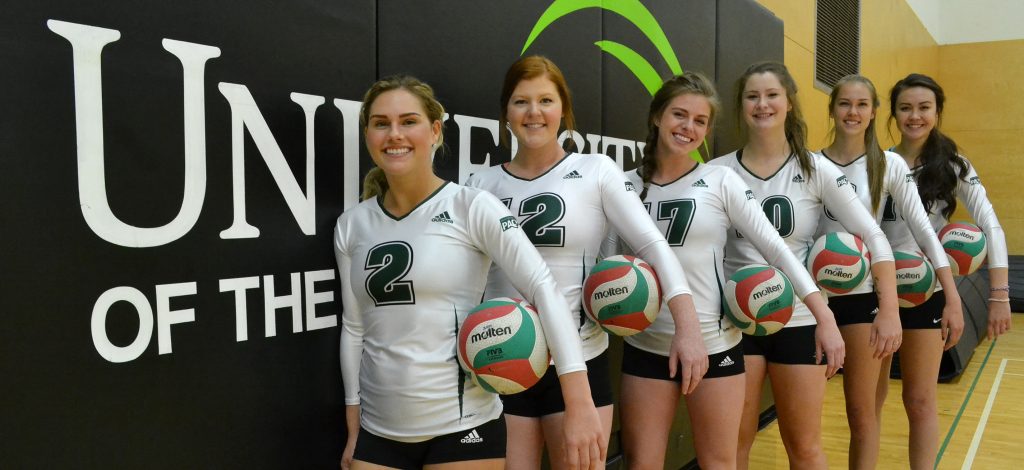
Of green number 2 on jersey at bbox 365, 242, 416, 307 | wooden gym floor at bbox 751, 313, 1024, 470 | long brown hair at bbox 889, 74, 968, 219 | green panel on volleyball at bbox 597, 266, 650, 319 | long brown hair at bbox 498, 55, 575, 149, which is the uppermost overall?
long brown hair at bbox 498, 55, 575, 149

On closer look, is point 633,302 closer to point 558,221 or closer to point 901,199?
point 558,221

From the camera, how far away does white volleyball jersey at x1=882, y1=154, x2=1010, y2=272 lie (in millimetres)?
3338

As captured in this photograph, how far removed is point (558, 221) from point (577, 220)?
6cm

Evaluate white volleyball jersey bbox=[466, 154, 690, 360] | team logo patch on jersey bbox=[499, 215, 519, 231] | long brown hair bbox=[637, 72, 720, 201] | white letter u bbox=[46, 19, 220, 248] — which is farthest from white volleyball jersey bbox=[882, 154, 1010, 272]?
white letter u bbox=[46, 19, 220, 248]

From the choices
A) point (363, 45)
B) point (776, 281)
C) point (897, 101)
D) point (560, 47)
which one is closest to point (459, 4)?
point (363, 45)

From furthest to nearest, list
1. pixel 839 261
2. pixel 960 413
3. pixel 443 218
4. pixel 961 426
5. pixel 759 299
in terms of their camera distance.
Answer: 1. pixel 960 413
2. pixel 961 426
3. pixel 839 261
4. pixel 759 299
5. pixel 443 218

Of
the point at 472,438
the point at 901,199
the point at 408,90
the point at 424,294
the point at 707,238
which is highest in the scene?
the point at 408,90

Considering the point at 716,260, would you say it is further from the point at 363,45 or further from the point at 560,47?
the point at 363,45

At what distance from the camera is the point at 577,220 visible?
2.11 m

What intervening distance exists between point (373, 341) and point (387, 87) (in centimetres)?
60

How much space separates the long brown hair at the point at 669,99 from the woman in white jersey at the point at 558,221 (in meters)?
0.36

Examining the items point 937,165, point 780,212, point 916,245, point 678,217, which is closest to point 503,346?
point 678,217

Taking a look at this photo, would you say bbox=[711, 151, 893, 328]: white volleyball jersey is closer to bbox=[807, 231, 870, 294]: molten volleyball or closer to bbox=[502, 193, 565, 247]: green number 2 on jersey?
bbox=[807, 231, 870, 294]: molten volleyball

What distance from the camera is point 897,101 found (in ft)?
11.7
